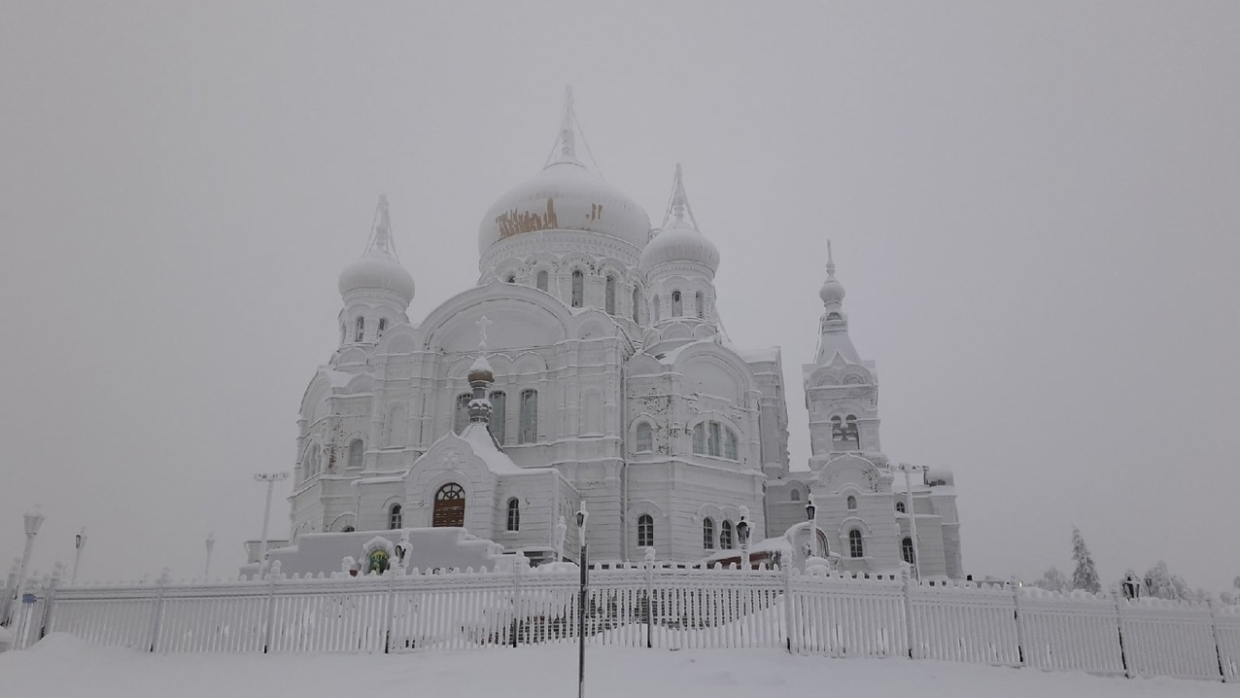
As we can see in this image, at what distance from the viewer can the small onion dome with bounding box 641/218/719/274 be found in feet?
131

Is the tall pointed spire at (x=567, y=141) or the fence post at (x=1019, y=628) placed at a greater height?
the tall pointed spire at (x=567, y=141)

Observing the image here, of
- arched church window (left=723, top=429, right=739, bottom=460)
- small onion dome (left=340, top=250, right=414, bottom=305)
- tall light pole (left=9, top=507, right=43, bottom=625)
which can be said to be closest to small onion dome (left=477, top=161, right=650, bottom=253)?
small onion dome (left=340, top=250, right=414, bottom=305)

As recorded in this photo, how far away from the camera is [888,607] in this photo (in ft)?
50.6

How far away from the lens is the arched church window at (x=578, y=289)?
4019 centimetres

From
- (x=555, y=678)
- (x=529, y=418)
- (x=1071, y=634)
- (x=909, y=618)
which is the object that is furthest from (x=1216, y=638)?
(x=529, y=418)

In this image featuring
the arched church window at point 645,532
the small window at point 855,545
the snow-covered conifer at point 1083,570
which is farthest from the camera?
the snow-covered conifer at point 1083,570

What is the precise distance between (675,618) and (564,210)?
27.4 m

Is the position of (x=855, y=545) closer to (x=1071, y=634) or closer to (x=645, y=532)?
(x=645, y=532)

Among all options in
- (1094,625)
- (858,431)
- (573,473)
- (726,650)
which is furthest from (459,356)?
(1094,625)

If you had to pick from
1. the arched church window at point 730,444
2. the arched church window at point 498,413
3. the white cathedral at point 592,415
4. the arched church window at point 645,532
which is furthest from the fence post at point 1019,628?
the arched church window at point 498,413

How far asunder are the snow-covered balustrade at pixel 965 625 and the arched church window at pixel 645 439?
18.3 metres

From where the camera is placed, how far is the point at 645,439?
111 feet

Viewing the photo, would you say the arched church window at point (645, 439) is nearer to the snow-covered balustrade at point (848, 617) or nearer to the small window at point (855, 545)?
the small window at point (855, 545)

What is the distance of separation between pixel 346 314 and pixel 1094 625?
3467cm
